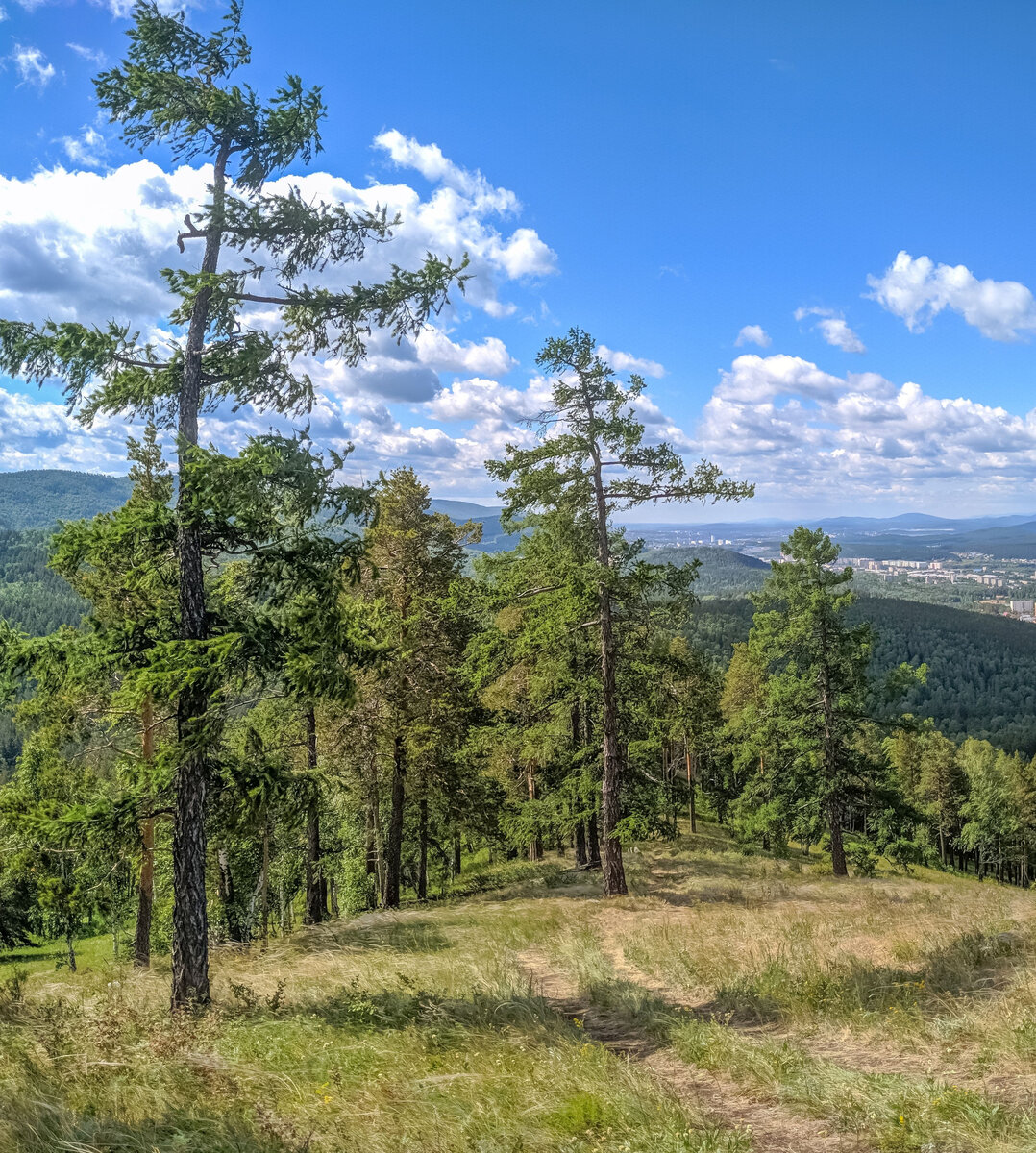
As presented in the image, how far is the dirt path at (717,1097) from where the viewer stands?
4938 mm

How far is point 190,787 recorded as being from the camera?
7848mm

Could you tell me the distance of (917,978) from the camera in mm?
8797

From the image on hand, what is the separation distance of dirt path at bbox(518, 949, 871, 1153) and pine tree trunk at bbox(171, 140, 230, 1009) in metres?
4.34

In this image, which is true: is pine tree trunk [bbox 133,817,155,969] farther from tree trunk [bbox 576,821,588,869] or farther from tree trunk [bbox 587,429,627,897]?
tree trunk [bbox 576,821,588,869]

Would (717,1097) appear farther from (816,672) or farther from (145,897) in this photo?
(816,672)

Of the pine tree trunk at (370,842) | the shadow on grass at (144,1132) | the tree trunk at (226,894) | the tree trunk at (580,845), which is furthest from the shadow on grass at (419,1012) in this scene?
the tree trunk at (226,894)

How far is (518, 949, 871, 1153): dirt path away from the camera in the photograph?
4.94 meters

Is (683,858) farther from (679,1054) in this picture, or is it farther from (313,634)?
(313,634)

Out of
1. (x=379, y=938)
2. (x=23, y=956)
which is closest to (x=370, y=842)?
(x=379, y=938)

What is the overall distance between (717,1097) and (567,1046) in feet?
4.61

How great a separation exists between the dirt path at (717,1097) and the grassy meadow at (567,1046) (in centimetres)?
3

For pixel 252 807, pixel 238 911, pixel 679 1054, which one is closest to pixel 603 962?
pixel 679 1054

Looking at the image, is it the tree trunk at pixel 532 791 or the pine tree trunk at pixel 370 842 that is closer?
the pine tree trunk at pixel 370 842

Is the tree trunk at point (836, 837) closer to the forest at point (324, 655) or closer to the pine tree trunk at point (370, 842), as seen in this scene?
the forest at point (324, 655)
